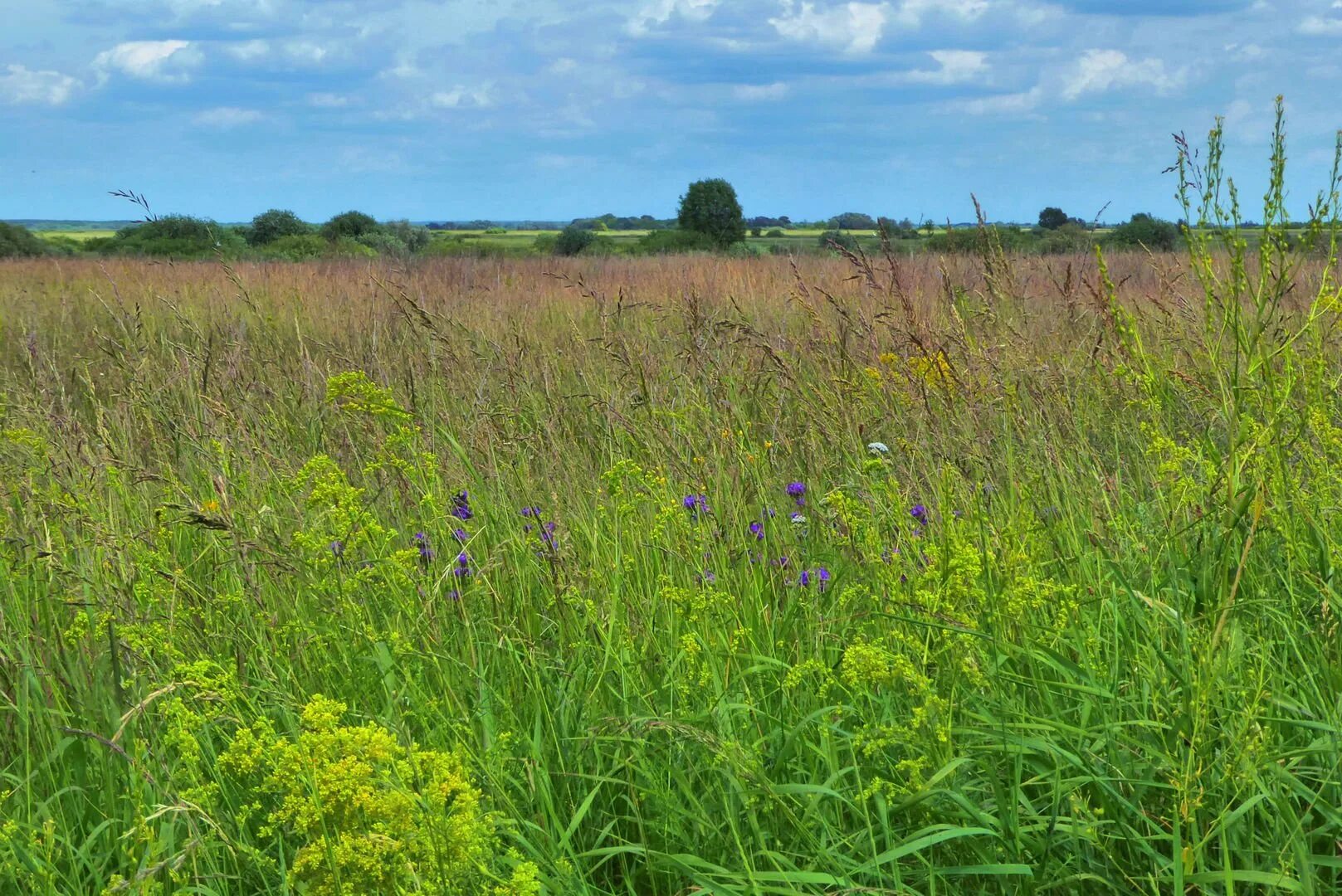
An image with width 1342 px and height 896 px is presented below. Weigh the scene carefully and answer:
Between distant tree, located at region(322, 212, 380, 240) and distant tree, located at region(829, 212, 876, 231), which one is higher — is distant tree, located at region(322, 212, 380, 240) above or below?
above

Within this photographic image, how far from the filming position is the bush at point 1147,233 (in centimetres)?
1567

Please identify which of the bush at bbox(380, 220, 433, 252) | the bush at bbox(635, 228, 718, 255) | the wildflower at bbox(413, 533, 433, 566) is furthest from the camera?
the bush at bbox(380, 220, 433, 252)

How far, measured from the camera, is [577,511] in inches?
115

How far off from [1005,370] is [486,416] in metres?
1.58

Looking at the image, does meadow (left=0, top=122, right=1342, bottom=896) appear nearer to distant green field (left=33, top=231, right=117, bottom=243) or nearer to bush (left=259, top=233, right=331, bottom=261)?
bush (left=259, top=233, right=331, bottom=261)

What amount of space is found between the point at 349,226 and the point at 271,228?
3167mm

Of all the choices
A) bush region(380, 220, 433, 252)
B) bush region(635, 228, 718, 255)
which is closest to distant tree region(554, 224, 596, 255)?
bush region(635, 228, 718, 255)

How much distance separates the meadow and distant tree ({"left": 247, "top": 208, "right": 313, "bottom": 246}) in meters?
17.1

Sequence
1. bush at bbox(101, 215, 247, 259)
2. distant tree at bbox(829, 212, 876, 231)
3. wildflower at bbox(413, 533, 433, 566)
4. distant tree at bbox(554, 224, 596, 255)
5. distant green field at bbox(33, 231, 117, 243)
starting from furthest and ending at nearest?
distant green field at bbox(33, 231, 117, 243)
distant tree at bbox(554, 224, 596, 255)
bush at bbox(101, 215, 247, 259)
distant tree at bbox(829, 212, 876, 231)
wildflower at bbox(413, 533, 433, 566)

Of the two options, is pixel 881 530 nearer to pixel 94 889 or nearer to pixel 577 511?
pixel 577 511

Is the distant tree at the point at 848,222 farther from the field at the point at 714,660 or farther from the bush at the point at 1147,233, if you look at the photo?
the bush at the point at 1147,233

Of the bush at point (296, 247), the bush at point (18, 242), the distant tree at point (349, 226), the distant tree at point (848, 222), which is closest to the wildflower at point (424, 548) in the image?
the distant tree at point (848, 222)

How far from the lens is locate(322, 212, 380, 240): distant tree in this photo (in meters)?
21.8

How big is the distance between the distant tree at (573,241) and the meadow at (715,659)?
17748 mm
